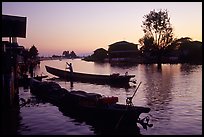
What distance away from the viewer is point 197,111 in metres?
22.4

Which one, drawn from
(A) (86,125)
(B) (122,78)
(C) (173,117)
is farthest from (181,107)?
(B) (122,78)

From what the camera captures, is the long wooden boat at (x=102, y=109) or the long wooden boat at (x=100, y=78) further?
the long wooden boat at (x=100, y=78)

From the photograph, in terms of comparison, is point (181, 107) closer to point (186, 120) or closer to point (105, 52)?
point (186, 120)

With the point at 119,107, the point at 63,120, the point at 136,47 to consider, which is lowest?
the point at 63,120

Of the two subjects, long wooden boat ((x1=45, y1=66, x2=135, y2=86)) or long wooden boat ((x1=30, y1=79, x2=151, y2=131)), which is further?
long wooden boat ((x1=45, y1=66, x2=135, y2=86))

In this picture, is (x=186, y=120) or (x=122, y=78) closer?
(x=186, y=120)

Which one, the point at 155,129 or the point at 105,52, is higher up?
the point at 105,52

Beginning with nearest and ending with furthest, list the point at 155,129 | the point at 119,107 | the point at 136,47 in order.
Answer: the point at 155,129
the point at 119,107
the point at 136,47

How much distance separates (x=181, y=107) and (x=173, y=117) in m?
4.07

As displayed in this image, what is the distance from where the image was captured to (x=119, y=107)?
18.7 meters

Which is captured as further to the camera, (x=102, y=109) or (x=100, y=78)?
(x=100, y=78)

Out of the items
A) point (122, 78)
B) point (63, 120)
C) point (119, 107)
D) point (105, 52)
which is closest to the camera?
point (119, 107)

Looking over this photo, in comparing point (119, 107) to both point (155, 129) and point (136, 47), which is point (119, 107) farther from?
point (136, 47)

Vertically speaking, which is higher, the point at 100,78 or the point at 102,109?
the point at 100,78
